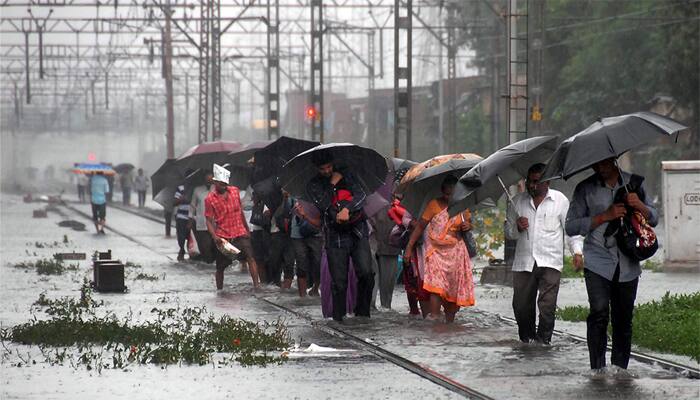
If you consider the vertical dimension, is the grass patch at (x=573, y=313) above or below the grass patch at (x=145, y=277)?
above

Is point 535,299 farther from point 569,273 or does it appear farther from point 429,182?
point 569,273

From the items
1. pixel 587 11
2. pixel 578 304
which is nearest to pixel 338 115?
pixel 587 11

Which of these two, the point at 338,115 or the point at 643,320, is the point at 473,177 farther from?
the point at 338,115

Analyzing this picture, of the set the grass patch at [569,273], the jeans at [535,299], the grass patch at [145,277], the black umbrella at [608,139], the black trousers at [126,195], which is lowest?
the black trousers at [126,195]

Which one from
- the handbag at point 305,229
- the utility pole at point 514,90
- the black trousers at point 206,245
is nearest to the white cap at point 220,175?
the handbag at point 305,229

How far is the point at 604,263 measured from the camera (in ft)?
35.4

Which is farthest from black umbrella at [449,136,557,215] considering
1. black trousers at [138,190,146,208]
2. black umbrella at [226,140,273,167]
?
black trousers at [138,190,146,208]

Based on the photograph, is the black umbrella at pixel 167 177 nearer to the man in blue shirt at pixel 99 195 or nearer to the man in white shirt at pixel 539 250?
the man in blue shirt at pixel 99 195

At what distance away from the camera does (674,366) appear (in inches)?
449

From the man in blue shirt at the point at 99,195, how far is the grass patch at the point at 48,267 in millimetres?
11265

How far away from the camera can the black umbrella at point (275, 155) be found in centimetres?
2003

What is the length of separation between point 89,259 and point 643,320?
16214 millimetres

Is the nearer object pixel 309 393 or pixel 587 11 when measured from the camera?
pixel 309 393

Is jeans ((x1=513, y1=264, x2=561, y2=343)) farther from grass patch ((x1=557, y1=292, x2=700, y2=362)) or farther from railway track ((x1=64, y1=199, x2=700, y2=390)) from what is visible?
grass patch ((x1=557, y1=292, x2=700, y2=362))
